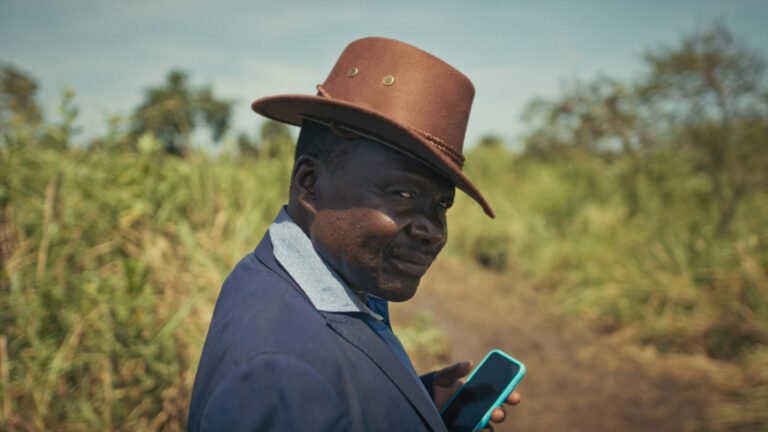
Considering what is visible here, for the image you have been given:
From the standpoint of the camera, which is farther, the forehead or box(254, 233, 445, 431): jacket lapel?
the forehead

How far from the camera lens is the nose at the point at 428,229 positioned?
1.31 meters

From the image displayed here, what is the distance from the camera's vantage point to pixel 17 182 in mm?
3219

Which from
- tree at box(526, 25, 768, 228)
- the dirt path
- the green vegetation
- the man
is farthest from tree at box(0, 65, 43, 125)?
tree at box(526, 25, 768, 228)

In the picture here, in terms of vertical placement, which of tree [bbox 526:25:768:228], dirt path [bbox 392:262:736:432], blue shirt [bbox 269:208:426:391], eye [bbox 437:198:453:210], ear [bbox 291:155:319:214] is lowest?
dirt path [bbox 392:262:736:432]

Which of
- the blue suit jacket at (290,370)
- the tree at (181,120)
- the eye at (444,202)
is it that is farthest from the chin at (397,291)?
the tree at (181,120)

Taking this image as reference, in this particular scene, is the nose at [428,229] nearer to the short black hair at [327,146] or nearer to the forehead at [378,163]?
the forehead at [378,163]

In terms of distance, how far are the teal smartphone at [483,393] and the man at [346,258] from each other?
42 centimetres

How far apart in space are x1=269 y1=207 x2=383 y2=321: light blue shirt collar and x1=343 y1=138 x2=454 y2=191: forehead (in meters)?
0.23

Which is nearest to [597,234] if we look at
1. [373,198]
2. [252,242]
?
[252,242]

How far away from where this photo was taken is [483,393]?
5.46ft

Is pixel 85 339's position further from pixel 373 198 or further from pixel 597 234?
pixel 597 234

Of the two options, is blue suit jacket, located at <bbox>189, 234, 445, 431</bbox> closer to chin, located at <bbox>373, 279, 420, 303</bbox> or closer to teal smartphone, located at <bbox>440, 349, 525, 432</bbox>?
chin, located at <bbox>373, 279, 420, 303</bbox>

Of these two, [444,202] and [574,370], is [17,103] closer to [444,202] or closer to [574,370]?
[444,202]

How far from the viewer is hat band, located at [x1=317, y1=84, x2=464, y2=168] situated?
4.33 feet
